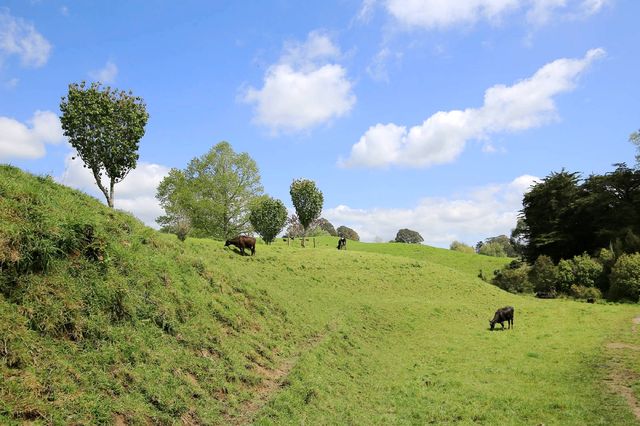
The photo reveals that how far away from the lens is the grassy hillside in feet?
26.7

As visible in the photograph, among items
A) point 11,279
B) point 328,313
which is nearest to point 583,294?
point 328,313

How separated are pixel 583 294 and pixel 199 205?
5510 centimetres

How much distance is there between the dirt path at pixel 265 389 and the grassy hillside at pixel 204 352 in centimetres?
5

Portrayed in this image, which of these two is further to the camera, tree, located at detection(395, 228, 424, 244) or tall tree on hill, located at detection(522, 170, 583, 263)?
tree, located at detection(395, 228, 424, 244)

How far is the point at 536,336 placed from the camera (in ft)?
85.4

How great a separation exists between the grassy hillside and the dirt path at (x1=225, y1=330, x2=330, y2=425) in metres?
0.05

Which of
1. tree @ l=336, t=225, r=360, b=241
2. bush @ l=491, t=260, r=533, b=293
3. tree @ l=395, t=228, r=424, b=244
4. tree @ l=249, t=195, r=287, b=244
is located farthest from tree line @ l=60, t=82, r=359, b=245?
tree @ l=395, t=228, r=424, b=244

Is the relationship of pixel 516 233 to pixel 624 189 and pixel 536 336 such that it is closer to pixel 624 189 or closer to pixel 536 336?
pixel 624 189

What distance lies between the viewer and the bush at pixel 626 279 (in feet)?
153

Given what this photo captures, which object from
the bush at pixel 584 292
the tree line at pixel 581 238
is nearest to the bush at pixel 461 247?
the tree line at pixel 581 238

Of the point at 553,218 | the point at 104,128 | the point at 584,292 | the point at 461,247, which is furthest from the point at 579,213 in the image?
the point at 104,128

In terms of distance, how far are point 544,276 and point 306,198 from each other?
118ft

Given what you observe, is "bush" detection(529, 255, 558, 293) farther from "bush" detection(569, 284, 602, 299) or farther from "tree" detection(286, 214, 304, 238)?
"tree" detection(286, 214, 304, 238)

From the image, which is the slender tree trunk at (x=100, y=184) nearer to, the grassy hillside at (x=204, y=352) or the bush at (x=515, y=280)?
the grassy hillside at (x=204, y=352)
